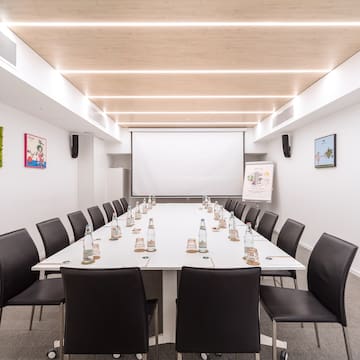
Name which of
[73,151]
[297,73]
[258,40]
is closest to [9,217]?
[73,151]

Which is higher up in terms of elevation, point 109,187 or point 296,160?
point 296,160

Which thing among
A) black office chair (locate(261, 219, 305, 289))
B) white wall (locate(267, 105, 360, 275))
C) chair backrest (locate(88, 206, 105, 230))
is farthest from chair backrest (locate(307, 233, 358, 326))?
chair backrest (locate(88, 206, 105, 230))

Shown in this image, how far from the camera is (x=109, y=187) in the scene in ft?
26.3

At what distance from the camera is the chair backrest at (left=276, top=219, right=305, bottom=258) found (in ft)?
8.80

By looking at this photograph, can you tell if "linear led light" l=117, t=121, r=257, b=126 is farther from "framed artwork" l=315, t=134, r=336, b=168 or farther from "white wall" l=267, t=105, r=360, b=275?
"framed artwork" l=315, t=134, r=336, b=168

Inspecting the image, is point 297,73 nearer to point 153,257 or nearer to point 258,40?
point 258,40

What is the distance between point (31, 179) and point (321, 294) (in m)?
4.67

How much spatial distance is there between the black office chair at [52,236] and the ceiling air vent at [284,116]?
4.60 metres

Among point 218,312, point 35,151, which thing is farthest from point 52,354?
point 35,151

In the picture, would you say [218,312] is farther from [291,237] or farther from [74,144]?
[74,144]

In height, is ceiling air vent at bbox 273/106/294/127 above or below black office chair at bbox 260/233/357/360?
above

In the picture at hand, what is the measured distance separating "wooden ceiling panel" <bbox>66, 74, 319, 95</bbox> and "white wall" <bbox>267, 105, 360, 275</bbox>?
0.93m

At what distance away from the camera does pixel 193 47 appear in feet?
10.5

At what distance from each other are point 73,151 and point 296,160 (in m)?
5.12
